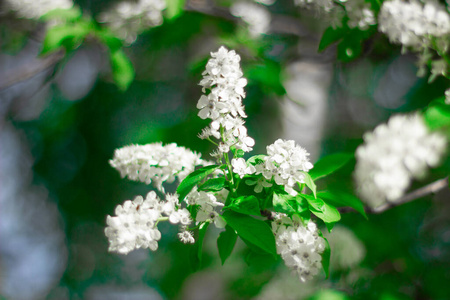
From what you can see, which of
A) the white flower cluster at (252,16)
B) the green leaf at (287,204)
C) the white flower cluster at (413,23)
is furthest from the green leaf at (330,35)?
the white flower cluster at (252,16)

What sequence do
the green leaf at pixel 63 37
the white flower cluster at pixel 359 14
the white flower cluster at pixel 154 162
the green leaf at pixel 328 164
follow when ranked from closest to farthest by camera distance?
the green leaf at pixel 328 164, the white flower cluster at pixel 154 162, the white flower cluster at pixel 359 14, the green leaf at pixel 63 37

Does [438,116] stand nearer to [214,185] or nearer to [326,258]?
[326,258]

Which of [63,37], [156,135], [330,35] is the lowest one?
[156,135]

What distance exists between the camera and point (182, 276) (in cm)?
470

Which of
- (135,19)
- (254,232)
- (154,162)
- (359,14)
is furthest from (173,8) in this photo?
(254,232)

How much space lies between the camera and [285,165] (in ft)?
3.46

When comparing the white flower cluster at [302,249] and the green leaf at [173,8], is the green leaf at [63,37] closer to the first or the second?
the green leaf at [173,8]

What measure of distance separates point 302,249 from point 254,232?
19cm

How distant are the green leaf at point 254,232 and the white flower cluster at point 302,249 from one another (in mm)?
128

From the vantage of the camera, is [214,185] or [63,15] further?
[63,15]

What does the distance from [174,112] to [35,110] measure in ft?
6.24

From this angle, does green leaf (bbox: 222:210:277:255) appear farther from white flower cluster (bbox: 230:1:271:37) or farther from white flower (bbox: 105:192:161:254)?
white flower cluster (bbox: 230:1:271:37)

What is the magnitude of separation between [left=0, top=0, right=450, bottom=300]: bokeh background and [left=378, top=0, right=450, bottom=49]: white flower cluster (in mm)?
1134

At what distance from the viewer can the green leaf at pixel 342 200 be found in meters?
1.16
